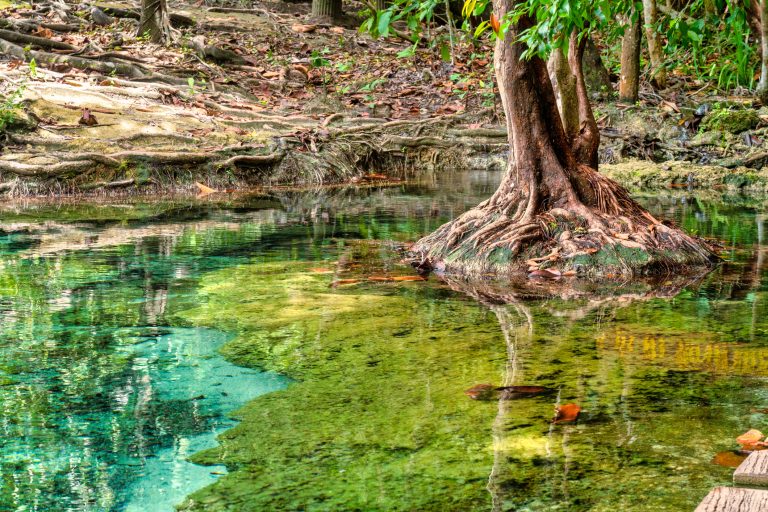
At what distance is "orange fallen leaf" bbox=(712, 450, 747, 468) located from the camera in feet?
10.1

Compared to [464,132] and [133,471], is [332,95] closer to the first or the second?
[464,132]

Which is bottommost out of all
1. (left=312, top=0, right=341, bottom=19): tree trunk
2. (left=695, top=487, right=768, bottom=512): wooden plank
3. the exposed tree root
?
(left=695, top=487, right=768, bottom=512): wooden plank

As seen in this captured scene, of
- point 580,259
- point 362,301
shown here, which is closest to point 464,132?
point 580,259

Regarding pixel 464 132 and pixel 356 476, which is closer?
pixel 356 476

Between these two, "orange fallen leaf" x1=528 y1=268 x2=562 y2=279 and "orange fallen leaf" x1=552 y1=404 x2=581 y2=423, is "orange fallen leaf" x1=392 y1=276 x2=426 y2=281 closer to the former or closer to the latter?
"orange fallen leaf" x1=528 y1=268 x2=562 y2=279

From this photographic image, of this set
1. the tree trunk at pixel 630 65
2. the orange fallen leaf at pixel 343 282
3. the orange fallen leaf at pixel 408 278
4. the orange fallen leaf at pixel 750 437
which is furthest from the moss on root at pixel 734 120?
the orange fallen leaf at pixel 750 437

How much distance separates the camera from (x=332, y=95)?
1905cm

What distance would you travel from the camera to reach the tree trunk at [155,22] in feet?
63.3

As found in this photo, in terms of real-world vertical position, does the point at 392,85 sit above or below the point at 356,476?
above

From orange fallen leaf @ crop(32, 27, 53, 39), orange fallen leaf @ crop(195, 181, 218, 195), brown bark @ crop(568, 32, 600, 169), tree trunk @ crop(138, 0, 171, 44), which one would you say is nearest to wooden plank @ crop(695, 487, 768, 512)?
brown bark @ crop(568, 32, 600, 169)

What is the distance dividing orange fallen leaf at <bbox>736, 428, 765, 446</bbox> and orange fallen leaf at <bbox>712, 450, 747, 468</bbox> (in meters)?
0.09

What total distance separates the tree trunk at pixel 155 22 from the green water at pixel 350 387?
12465 millimetres

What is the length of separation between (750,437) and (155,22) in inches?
719

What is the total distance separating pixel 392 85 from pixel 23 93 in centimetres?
903
